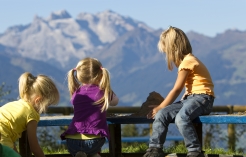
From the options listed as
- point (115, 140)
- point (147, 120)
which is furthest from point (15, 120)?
point (115, 140)

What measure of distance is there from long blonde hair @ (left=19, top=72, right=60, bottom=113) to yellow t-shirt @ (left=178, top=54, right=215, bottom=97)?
4.12 ft

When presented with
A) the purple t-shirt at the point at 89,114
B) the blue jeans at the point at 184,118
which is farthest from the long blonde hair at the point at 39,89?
the blue jeans at the point at 184,118

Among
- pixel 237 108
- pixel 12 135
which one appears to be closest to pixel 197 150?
pixel 12 135

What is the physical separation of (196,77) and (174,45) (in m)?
0.36

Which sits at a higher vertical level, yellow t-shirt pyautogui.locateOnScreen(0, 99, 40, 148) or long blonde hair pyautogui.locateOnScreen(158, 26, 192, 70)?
long blonde hair pyautogui.locateOnScreen(158, 26, 192, 70)

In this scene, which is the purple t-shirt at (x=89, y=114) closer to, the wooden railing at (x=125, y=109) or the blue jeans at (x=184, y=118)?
the blue jeans at (x=184, y=118)

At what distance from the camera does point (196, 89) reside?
6.18 m

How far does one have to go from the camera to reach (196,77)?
619 centimetres

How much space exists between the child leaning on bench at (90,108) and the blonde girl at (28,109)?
1.08ft

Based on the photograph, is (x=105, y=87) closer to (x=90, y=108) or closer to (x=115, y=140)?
(x=90, y=108)

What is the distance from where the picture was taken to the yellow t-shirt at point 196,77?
20.1ft

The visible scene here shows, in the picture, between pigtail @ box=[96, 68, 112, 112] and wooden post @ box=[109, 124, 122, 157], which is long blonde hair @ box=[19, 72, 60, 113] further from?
wooden post @ box=[109, 124, 122, 157]

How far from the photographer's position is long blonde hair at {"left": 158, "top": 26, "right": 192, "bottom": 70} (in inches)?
243

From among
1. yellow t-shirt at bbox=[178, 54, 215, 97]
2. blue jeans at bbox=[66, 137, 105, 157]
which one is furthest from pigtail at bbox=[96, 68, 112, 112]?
yellow t-shirt at bbox=[178, 54, 215, 97]
